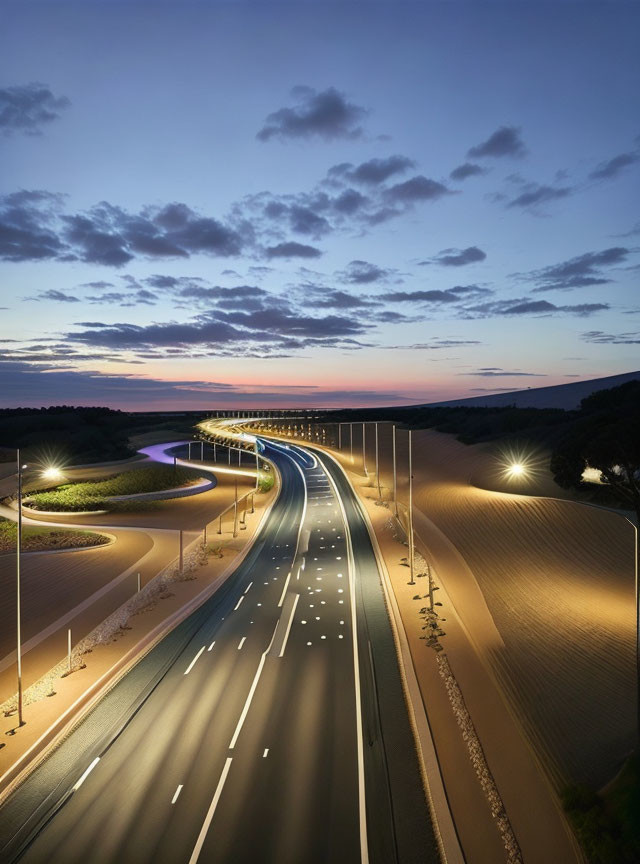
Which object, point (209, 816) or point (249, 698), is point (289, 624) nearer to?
point (249, 698)

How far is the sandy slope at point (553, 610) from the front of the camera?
16.1 metres

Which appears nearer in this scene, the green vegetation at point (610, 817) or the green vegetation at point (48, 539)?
the green vegetation at point (610, 817)

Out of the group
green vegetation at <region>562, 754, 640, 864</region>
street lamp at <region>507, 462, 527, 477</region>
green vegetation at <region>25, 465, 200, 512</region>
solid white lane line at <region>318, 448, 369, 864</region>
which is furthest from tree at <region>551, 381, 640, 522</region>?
green vegetation at <region>25, 465, 200, 512</region>

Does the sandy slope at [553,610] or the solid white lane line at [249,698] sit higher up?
the sandy slope at [553,610]

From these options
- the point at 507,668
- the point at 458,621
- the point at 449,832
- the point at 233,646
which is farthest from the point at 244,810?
the point at 458,621

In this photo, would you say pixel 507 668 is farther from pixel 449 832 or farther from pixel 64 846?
pixel 64 846

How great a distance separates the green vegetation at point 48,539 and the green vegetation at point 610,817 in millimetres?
37401

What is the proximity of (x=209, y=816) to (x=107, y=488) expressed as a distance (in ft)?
195

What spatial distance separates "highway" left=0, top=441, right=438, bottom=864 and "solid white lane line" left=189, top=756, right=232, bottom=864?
27 mm

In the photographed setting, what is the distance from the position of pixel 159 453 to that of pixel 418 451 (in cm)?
5673

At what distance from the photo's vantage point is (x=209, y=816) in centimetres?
1298

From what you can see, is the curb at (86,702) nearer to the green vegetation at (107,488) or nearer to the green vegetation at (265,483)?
the green vegetation at (107,488)

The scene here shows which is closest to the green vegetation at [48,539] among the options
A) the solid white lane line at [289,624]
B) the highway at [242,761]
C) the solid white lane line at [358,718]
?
the highway at [242,761]

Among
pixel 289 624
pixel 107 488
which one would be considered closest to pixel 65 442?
pixel 107 488
